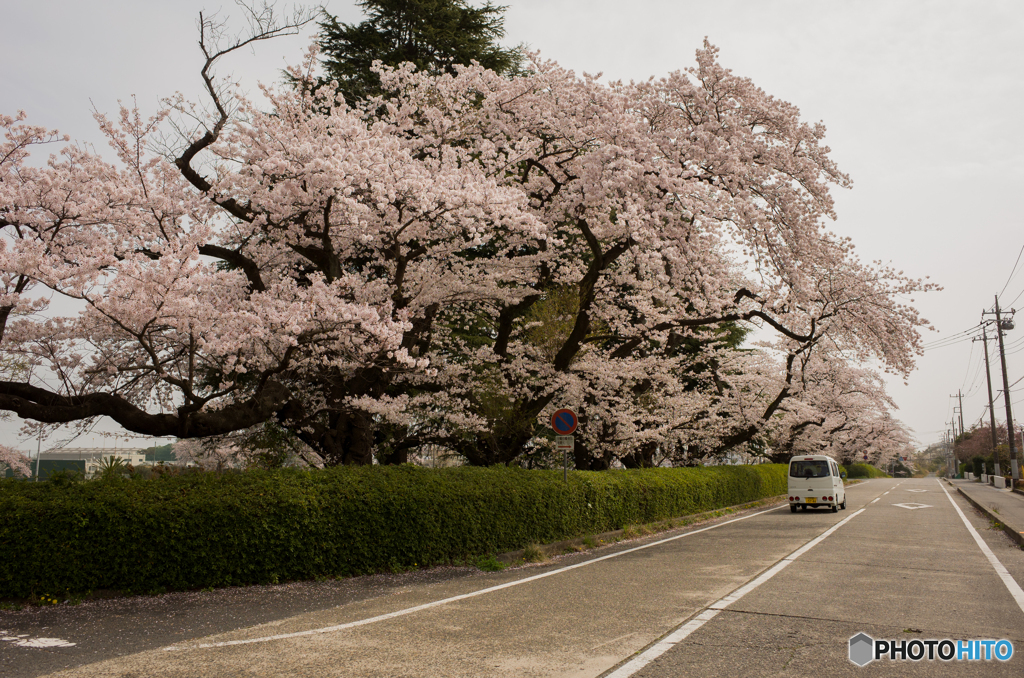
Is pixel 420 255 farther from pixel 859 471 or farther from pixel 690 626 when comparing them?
pixel 859 471

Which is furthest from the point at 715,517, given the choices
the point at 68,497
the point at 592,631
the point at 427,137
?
the point at 68,497

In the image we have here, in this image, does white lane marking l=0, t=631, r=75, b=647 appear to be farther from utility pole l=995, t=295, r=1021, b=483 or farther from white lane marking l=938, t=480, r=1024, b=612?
utility pole l=995, t=295, r=1021, b=483

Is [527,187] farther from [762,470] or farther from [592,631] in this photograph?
[762,470]

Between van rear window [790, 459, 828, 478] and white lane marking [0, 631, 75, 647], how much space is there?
77.3 feet

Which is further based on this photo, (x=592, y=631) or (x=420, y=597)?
(x=420, y=597)

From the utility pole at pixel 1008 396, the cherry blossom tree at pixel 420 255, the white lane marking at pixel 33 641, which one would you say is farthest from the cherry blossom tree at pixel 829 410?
the white lane marking at pixel 33 641

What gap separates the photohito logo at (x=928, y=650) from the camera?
5.29 metres

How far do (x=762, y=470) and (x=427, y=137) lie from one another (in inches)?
1008

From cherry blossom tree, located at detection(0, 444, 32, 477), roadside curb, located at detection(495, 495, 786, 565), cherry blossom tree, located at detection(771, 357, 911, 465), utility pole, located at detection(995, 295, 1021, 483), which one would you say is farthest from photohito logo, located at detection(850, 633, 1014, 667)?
utility pole, located at detection(995, 295, 1021, 483)

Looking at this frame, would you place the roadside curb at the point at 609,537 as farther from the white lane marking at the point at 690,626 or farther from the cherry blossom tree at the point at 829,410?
the cherry blossom tree at the point at 829,410

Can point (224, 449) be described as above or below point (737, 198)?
below

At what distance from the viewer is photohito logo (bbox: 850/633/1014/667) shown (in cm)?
529

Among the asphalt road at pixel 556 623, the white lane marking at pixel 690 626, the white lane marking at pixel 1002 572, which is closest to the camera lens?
the white lane marking at pixel 690 626

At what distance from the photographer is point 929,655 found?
17.7 feet
